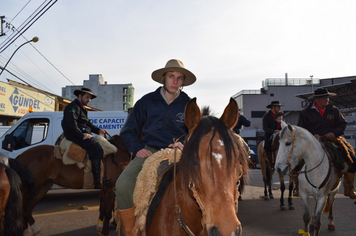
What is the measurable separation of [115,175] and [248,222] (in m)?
3.33

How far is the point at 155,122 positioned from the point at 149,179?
0.72 m

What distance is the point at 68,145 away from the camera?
5.96 m

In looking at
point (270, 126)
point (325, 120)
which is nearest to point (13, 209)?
point (325, 120)

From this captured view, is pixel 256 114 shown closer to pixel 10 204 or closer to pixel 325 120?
pixel 325 120

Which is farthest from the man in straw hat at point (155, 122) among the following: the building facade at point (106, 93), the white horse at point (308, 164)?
the building facade at point (106, 93)

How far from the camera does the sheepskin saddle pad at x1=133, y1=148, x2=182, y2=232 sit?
94.0 inches

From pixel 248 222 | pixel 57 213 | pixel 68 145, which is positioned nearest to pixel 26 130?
pixel 57 213

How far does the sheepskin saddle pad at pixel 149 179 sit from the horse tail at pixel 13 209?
8.15ft

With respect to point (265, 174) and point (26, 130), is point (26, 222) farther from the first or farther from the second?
point (265, 174)

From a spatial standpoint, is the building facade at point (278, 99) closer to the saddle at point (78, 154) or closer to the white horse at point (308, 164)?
the white horse at point (308, 164)

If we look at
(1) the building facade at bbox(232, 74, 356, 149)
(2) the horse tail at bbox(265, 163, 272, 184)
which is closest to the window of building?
(1) the building facade at bbox(232, 74, 356, 149)

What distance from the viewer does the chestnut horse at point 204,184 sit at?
1.72 metres

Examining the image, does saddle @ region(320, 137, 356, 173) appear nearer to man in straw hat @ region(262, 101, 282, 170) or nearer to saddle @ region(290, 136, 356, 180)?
→ saddle @ region(290, 136, 356, 180)

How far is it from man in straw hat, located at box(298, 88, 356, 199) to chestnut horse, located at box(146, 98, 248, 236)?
4811 mm
